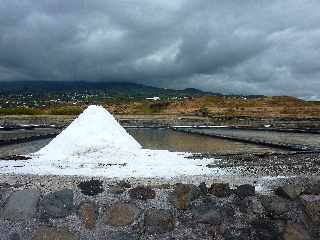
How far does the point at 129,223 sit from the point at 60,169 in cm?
149

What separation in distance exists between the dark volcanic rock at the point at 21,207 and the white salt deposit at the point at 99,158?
848 millimetres

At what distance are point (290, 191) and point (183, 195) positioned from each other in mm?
914

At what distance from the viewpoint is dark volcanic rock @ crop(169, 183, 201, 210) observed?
12.7 feet

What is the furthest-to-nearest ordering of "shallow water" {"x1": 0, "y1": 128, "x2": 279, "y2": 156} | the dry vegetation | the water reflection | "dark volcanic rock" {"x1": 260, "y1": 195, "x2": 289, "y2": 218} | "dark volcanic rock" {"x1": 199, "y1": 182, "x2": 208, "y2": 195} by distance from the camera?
the dry vegetation
the water reflection
"shallow water" {"x1": 0, "y1": 128, "x2": 279, "y2": 156}
"dark volcanic rock" {"x1": 199, "y1": 182, "x2": 208, "y2": 195}
"dark volcanic rock" {"x1": 260, "y1": 195, "x2": 289, "y2": 218}

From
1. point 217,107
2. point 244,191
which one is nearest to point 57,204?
point 244,191

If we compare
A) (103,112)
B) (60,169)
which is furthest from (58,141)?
(60,169)

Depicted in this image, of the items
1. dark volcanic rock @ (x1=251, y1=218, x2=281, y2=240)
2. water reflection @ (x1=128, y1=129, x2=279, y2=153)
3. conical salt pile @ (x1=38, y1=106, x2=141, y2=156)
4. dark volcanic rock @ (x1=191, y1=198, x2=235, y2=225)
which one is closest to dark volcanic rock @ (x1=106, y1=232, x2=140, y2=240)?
dark volcanic rock @ (x1=191, y1=198, x2=235, y2=225)

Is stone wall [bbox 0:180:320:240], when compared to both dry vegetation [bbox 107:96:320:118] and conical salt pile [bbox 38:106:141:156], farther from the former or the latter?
dry vegetation [bbox 107:96:320:118]

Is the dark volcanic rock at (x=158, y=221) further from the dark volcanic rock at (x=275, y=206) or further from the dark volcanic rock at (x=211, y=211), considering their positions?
the dark volcanic rock at (x=275, y=206)

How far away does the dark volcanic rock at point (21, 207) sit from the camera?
150 inches

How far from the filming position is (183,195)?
12.8 feet

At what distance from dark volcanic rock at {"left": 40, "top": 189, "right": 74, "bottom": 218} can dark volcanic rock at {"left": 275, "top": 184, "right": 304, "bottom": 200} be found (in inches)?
70.0

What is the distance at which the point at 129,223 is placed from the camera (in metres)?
3.85

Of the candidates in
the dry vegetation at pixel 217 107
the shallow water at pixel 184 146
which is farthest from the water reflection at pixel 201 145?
the dry vegetation at pixel 217 107
